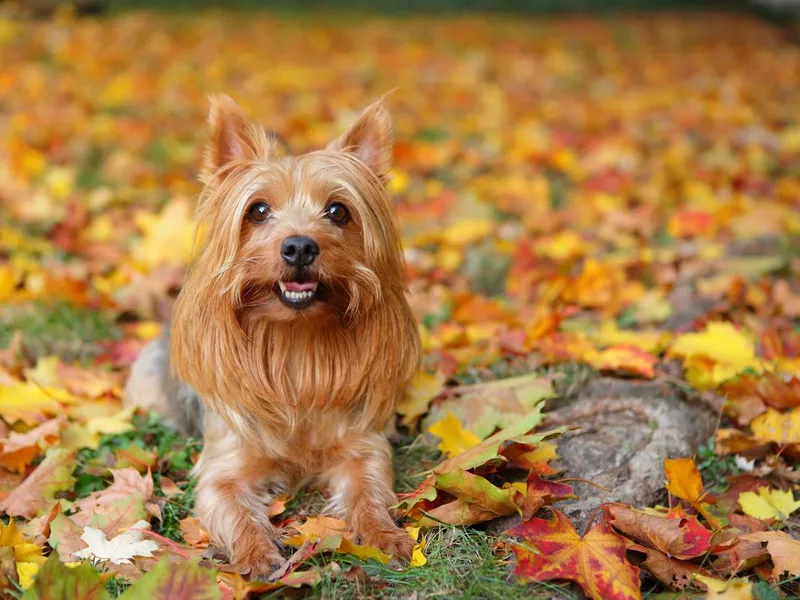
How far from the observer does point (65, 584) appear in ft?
7.80

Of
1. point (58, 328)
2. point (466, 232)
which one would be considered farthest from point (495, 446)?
point (466, 232)

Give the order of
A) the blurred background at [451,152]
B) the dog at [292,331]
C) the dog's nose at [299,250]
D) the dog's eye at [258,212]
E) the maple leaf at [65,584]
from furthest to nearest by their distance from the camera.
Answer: the blurred background at [451,152] < the dog's eye at [258,212] < the dog at [292,331] < the dog's nose at [299,250] < the maple leaf at [65,584]

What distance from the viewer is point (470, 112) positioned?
9508 millimetres

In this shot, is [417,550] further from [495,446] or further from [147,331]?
[147,331]

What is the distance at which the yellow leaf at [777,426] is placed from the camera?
330cm

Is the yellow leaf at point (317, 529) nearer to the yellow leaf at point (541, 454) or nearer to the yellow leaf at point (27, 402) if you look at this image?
the yellow leaf at point (541, 454)

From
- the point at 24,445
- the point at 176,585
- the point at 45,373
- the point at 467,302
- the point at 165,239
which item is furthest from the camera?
the point at 165,239

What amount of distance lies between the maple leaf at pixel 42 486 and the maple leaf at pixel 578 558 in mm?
1732

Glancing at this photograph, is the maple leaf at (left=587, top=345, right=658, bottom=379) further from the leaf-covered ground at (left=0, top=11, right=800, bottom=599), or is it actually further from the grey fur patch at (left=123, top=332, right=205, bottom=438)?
the grey fur patch at (left=123, top=332, right=205, bottom=438)

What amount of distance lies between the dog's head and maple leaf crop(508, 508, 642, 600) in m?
0.98

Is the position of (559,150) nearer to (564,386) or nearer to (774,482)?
(564,386)

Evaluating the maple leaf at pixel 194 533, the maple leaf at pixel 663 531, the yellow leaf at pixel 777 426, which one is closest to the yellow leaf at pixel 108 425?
the maple leaf at pixel 194 533

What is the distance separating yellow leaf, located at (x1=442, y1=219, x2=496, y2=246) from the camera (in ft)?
19.1

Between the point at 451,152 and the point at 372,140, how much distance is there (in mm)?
4653
